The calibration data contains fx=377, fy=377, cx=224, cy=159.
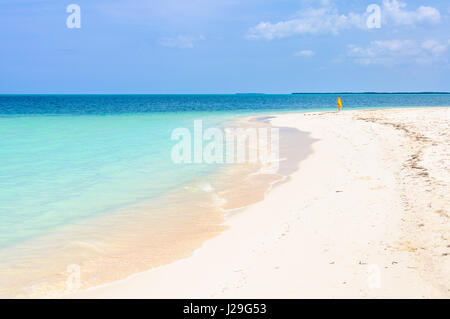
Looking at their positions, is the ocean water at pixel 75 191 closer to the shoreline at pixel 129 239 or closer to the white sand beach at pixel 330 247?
the shoreline at pixel 129 239

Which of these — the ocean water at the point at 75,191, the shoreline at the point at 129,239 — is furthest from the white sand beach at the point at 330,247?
the ocean water at the point at 75,191

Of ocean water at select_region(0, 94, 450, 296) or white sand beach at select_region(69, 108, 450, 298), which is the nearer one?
white sand beach at select_region(69, 108, 450, 298)

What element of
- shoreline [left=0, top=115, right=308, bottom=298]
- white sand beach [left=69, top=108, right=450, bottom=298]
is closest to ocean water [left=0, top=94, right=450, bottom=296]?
shoreline [left=0, top=115, right=308, bottom=298]

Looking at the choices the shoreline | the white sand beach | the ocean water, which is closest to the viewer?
the white sand beach

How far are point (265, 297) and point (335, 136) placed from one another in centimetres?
1701

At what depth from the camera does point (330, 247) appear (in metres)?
5.58

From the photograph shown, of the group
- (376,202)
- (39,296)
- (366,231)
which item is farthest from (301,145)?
(39,296)

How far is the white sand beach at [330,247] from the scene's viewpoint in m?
4.45

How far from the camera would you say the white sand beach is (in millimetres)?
4453

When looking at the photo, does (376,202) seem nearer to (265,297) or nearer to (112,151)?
(265,297)

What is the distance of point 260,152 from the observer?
16672 mm

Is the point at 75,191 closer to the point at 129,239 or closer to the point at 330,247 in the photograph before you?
the point at 129,239

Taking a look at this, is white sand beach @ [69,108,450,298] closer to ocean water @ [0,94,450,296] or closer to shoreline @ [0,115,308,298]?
shoreline @ [0,115,308,298]

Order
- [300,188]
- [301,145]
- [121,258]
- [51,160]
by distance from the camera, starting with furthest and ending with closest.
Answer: [301,145]
[51,160]
[300,188]
[121,258]
